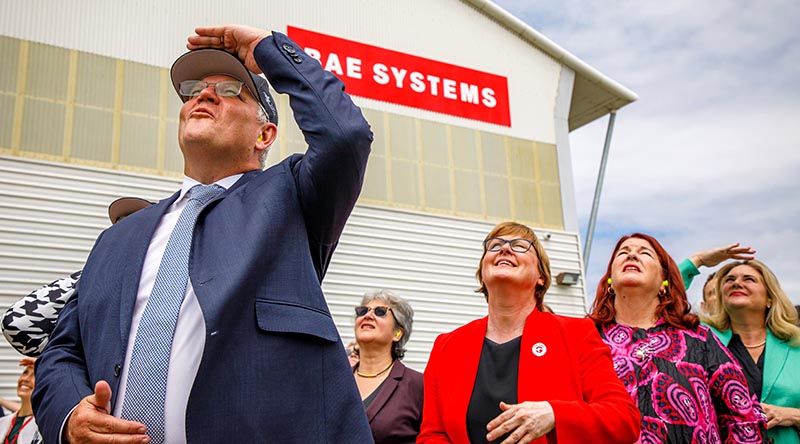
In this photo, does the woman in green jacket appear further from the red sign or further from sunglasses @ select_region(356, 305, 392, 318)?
the red sign

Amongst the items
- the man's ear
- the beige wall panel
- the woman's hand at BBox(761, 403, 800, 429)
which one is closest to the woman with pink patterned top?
the woman's hand at BBox(761, 403, 800, 429)

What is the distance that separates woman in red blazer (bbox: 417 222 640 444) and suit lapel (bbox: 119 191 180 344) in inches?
50.4

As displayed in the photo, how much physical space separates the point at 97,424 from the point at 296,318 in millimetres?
470

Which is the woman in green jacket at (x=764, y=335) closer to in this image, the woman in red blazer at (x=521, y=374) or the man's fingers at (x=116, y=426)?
the woman in red blazer at (x=521, y=374)

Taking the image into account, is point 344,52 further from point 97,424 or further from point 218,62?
point 97,424

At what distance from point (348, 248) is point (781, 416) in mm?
7364

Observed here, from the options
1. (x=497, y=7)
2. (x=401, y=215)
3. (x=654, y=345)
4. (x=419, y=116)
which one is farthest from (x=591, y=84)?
(x=654, y=345)

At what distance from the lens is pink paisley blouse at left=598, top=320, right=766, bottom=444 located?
313cm

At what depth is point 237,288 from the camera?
165 cm

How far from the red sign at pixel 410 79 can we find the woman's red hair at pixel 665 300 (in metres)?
7.77

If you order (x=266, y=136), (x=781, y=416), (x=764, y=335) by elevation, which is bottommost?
(x=781, y=416)

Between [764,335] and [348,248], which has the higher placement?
[348,248]

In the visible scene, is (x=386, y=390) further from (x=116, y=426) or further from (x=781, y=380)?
(x=116, y=426)

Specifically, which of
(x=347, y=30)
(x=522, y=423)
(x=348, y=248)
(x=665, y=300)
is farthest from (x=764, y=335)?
(x=347, y=30)
